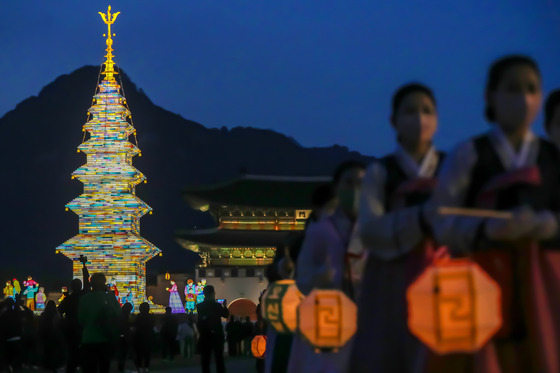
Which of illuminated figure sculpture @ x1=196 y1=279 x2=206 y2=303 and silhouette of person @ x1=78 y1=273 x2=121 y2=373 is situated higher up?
illuminated figure sculpture @ x1=196 y1=279 x2=206 y2=303

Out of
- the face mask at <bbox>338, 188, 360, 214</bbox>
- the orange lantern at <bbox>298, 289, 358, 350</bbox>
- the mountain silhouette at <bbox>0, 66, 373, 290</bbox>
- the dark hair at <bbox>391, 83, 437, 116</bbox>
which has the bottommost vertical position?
the orange lantern at <bbox>298, 289, 358, 350</bbox>

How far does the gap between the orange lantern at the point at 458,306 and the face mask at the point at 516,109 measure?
586mm

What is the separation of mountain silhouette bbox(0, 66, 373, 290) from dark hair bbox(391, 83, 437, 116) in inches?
3366

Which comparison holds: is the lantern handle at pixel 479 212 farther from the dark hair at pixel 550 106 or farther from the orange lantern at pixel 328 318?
the orange lantern at pixel 328 318

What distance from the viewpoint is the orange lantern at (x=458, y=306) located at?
10.2ft

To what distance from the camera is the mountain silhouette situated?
3698 inches

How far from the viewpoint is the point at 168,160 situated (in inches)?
4215

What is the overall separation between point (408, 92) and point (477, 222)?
3.23ft

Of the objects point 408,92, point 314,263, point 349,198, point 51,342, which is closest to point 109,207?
point 51,342

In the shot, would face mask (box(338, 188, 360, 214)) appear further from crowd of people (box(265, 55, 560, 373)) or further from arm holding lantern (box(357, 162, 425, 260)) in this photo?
arm holding lantern (box(357, 162, 425, 260))

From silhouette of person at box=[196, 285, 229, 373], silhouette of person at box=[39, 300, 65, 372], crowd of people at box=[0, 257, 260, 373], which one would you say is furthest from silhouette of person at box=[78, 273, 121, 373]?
silhouette of person at box=[39, 300, 65, 372]

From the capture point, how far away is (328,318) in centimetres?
499

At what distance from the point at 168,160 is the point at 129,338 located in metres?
87.6

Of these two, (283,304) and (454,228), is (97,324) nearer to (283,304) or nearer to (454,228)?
(283,304)
